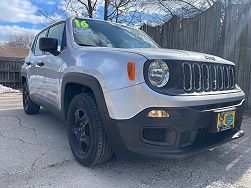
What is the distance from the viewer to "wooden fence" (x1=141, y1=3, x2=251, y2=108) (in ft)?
19.3

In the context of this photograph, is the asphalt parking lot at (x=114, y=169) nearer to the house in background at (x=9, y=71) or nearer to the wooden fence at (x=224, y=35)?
the wooden fence at (x=224, y=35)

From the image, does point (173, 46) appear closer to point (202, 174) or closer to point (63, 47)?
point (63, 47)

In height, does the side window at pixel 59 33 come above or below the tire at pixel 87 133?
above

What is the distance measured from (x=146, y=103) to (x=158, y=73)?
0.31m

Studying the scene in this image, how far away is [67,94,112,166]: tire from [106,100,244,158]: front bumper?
0.17 m

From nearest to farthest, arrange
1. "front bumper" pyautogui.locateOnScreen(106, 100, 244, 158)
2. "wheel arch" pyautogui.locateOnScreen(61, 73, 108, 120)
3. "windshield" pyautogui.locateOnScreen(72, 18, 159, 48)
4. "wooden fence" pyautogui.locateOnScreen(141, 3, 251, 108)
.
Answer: "front bumper" pyautogui.locateOnScreen(106, 100, 244, 158) < "wheel arch" pyautogui.locateOnScreen(61, 73, 108, 120) < "windshield" pyautogui.locateOnScreen(72, 18, 159, 48) < "wooden fence" pyautogui.locateOnScreen(141, 3, 251, 108)

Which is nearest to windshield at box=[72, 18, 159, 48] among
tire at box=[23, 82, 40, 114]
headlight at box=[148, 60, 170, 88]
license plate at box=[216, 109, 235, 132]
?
headlight at box=[148, 60, 170, 88]

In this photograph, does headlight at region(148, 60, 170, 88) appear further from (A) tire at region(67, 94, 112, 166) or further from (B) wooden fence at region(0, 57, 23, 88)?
(B) wooden fence at region(0, 57, 23, 88)

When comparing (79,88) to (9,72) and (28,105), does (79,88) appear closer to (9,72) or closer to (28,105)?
(28,105)

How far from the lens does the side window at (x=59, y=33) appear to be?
3836 mm

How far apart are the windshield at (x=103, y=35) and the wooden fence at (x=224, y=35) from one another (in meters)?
2.72

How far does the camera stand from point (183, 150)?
257 centimetres

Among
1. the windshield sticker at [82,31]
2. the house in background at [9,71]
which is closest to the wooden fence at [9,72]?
the house in background at [9,71]

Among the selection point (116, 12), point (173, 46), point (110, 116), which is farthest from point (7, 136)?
point (116, 12)
